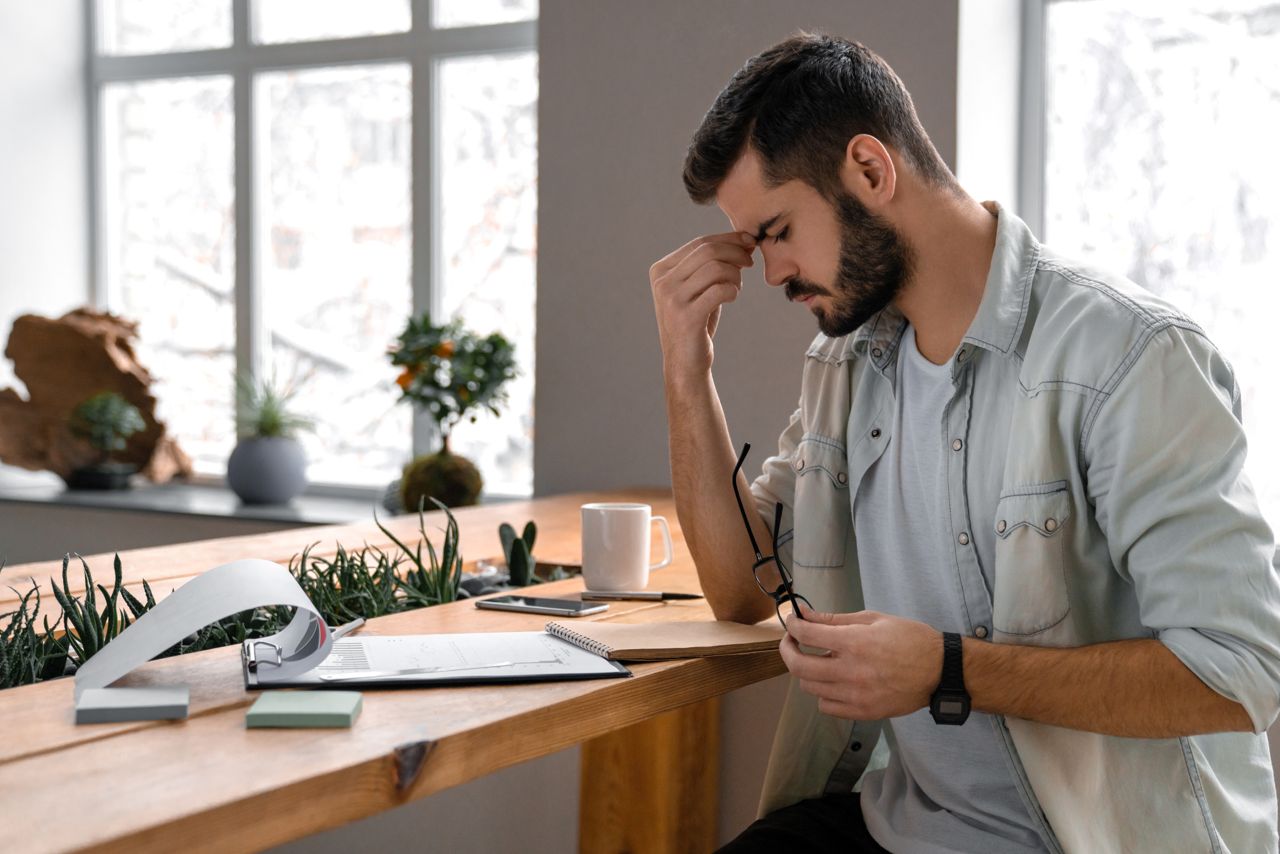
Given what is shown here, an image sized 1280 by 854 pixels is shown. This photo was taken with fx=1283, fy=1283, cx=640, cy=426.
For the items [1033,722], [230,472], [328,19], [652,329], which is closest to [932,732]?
[1033,722]

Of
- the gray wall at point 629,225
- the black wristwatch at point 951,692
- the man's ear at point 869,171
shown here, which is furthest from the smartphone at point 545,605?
the gray wall at point 629,225

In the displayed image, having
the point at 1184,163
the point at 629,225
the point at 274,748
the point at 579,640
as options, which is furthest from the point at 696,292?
the point at 1184,163

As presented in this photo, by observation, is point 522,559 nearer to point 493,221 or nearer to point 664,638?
point 664,638

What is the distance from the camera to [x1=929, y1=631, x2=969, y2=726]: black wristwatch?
1211 millimetres

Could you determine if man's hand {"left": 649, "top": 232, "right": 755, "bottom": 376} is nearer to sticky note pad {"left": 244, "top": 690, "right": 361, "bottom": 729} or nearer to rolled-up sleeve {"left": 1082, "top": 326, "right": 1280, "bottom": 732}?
rolled-up sleeve {"left": 1082, "top": 326, "right": 1280, "bottom": 732}

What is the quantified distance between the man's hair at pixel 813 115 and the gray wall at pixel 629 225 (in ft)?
4.44

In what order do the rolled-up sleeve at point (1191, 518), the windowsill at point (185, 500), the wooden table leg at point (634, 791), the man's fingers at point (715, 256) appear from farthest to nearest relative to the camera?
the windowsill at point (185, 500), the wooden table leg at point (634, 791), the man's fingers at point (715, 256), the rolled-up sleeve at point (1191, 518)

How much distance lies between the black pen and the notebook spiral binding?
0.22 m

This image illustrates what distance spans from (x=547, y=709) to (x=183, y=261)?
3778mm

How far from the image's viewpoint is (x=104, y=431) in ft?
13.2

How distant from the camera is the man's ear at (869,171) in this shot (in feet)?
4.63

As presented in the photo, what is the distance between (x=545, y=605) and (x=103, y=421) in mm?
2931

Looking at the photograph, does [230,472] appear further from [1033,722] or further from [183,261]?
[1033,722]

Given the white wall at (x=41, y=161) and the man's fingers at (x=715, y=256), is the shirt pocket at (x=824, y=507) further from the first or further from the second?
the white wall at (x=41, y=161)
